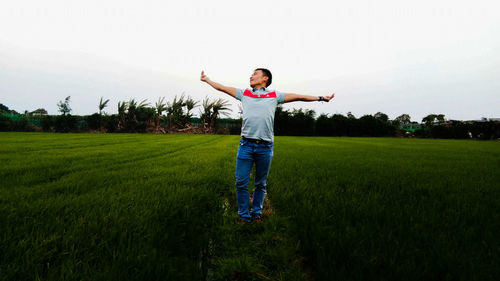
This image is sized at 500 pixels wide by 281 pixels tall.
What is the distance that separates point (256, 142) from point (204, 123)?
1007 inches

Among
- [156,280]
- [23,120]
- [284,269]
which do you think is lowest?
[284,269]

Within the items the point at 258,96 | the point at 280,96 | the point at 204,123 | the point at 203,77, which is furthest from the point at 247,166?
the point at 204,123

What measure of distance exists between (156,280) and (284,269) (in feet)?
2.72

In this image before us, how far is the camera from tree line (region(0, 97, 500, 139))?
21484mm

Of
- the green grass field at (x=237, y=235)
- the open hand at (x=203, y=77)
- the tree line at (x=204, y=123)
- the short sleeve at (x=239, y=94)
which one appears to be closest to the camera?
the green grass field at (x=237, y=235)

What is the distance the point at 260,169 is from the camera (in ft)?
7.80

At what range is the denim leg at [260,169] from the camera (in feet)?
7.58

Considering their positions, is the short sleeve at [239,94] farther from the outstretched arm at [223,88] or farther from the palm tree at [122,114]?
the palm tree at [122,114]

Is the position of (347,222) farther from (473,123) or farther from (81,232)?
(473,123)

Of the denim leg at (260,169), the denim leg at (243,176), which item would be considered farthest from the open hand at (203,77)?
the denim leg at (260,169)

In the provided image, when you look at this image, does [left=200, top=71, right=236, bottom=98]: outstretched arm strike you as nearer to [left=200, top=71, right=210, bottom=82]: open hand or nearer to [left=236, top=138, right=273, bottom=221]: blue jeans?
[left=200, top=71, right=210, bottom=82]: open hand

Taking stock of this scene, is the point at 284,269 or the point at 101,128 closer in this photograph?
the point at 284,269

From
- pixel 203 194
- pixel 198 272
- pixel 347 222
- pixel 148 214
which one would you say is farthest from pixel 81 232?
pixel 347 222

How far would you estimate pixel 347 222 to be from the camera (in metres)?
1.92
